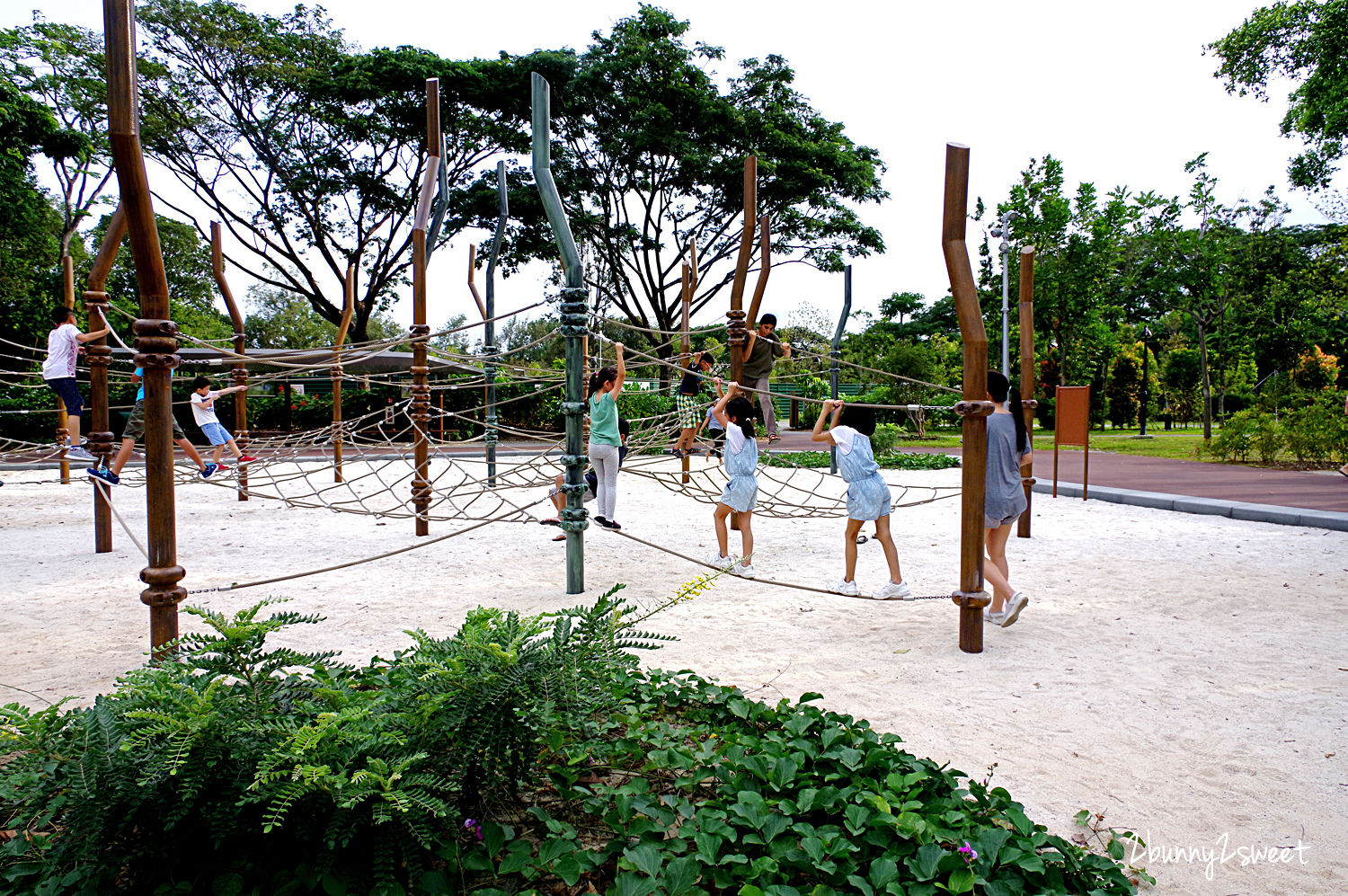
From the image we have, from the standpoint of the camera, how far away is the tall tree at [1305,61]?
41.4 feet

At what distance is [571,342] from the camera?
5.04m

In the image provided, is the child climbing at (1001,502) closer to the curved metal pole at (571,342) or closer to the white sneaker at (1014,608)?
the white sneaker at (1014,608)

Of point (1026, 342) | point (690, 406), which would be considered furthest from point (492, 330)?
point (1026, 342)

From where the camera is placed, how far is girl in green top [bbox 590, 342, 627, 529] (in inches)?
251

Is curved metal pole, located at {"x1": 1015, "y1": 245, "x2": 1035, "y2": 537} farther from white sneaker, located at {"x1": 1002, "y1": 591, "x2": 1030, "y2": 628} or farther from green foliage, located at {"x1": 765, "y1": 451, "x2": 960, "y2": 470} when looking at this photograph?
green foliage, located at {"x1": 765, "y1": 451, "x2": 960, "y2": 470}

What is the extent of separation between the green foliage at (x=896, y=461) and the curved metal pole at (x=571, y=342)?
913 centimetres

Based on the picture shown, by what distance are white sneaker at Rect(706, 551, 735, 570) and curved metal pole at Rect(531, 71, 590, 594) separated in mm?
1162

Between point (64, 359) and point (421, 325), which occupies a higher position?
point (421, 325)

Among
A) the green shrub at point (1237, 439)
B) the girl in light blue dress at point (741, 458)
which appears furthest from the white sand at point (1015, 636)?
the green shrub at point (1237, 439)

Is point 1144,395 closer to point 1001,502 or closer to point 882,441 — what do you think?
point 882,441

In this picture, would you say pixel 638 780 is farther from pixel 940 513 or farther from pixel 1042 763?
pixel 940 513

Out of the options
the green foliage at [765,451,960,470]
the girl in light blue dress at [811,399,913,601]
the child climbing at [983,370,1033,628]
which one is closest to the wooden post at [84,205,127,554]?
the girl in light blue dress at [811,399,913,601]

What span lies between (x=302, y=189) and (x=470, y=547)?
18504 millimetres

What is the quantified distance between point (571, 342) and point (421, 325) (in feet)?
9.13
